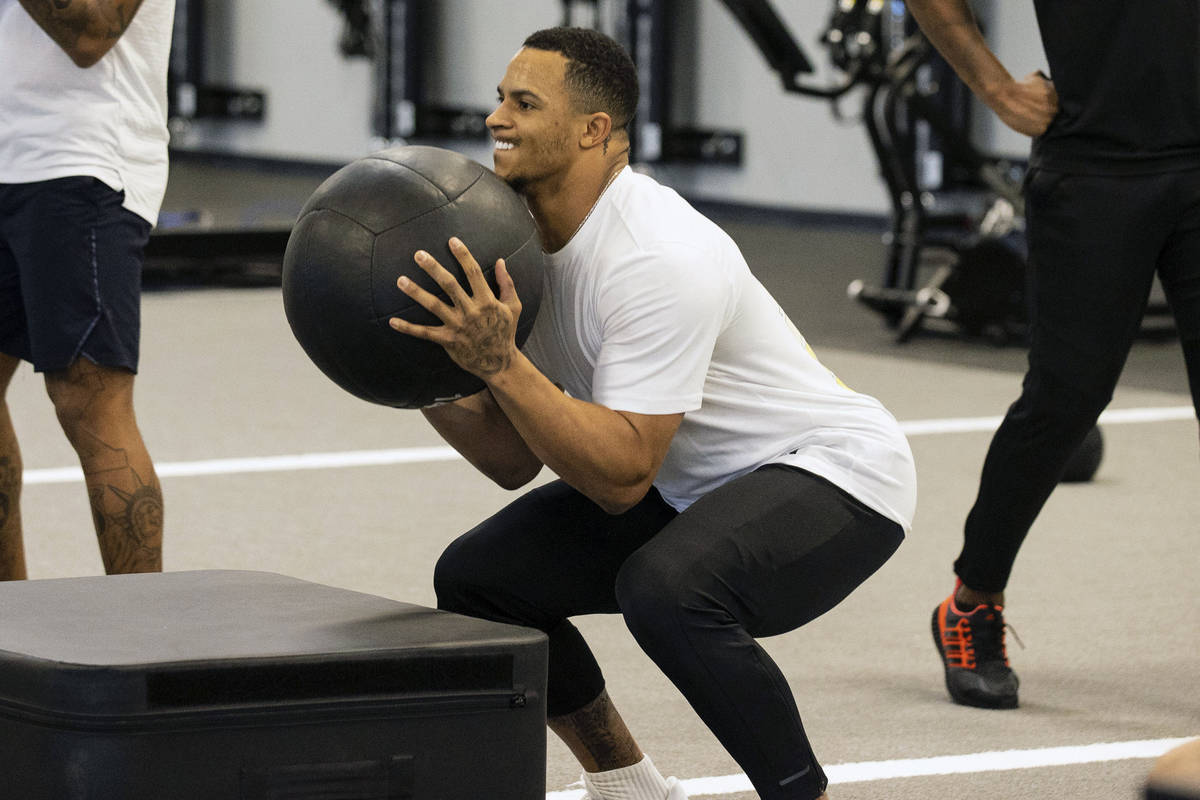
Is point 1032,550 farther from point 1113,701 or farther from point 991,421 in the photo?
point 991,421

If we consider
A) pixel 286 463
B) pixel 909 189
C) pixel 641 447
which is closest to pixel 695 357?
pixel 641 447

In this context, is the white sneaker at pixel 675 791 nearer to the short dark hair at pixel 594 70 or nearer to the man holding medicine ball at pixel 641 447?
the man holding medicine ball at pixel 641 447

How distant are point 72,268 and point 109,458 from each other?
0.25 metres

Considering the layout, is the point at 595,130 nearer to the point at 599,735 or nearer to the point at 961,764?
the point at 599,735

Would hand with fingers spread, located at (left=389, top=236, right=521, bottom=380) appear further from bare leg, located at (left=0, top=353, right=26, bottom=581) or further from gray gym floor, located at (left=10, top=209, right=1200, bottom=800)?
bare leg, located at (left=0, top=353, right=26, bottom=581)

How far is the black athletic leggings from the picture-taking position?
1825 millimetres

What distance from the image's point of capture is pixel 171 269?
7.09 meters

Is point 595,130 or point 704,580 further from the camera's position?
point 595,130

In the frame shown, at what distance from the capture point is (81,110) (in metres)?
2.36

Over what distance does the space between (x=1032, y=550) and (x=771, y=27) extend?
3.27 meters

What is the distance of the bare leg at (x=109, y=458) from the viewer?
234 centimetres

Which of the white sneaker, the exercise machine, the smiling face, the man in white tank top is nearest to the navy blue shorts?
the man in white tank top

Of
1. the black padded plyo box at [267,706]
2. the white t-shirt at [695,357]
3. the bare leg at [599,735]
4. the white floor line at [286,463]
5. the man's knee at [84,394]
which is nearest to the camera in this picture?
the black padded plyo box at [267,706]

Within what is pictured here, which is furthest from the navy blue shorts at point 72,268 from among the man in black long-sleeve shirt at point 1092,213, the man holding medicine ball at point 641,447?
the man in black long-sleeve shirt at point 1092,213
